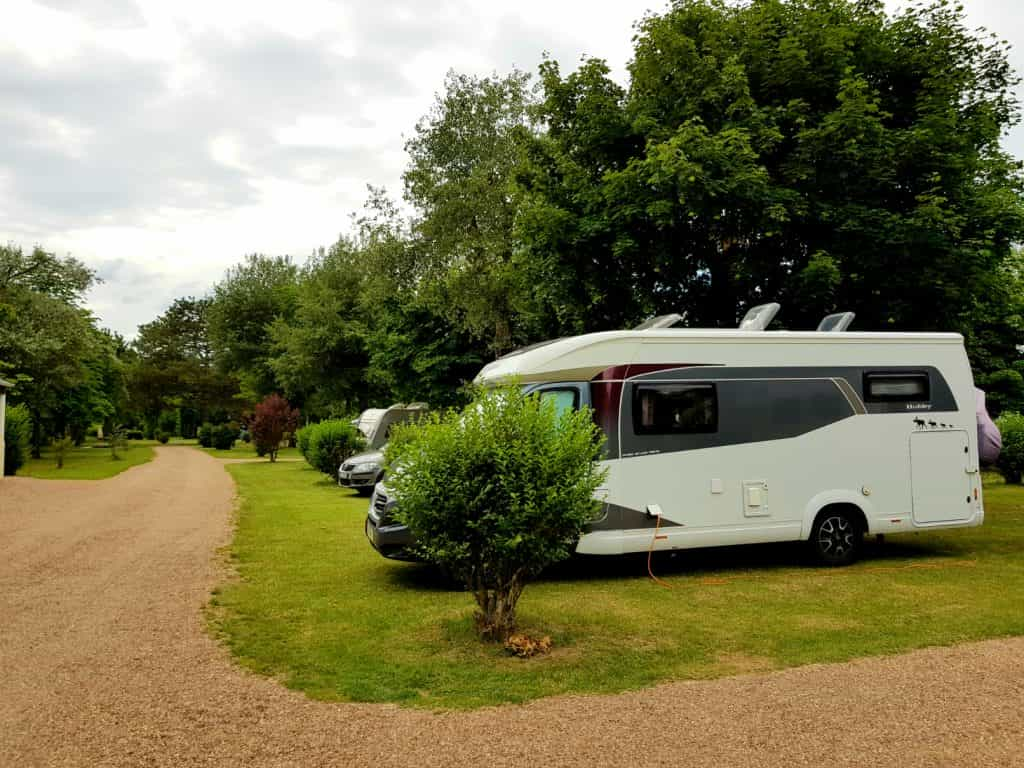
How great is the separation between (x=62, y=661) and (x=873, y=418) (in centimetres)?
862

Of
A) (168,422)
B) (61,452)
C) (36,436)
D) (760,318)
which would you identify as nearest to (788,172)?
(760,318)

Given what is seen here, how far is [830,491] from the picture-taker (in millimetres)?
9180

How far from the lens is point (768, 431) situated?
356 inches

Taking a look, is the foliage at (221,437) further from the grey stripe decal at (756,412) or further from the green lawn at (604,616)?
the grey stripe decal at (756,412)

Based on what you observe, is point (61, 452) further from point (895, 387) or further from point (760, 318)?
point (895, 387)

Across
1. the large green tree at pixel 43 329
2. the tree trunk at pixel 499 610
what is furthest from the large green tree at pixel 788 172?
the large green tree at pixel 43 329

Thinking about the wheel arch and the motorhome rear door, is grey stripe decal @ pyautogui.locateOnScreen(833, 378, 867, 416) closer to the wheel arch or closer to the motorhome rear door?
the motorhome rear door

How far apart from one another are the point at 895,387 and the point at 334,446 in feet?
52.7

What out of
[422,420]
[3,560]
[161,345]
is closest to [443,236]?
[3,560]

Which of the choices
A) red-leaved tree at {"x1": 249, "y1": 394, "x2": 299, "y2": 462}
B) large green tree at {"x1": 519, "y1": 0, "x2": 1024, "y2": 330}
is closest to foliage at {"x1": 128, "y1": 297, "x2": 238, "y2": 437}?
red-leaved tree at {"x1": 249, "y1": 394, "x2": 299, "y2": 462}

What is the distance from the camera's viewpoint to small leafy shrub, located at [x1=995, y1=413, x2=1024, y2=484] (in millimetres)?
20406

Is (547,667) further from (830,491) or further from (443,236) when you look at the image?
(443,236)

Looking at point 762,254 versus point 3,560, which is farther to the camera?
point 762,254

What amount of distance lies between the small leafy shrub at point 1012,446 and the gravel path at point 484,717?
670 inches
